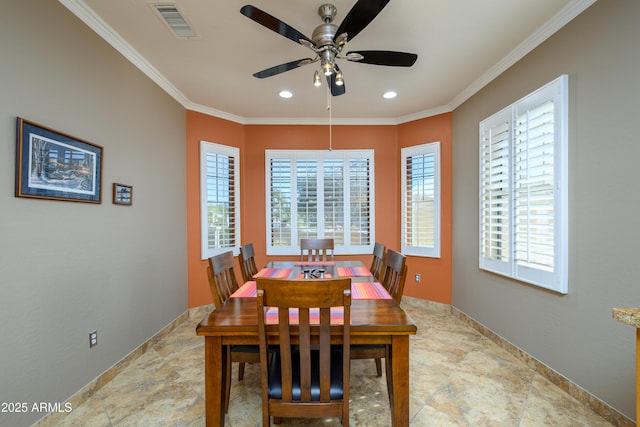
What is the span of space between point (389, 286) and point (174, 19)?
8.91 feet

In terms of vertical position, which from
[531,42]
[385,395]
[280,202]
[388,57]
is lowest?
[385,395]

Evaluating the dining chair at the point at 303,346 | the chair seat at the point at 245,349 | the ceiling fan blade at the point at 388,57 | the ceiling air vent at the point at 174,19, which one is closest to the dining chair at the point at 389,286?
the dining chair at the point at 303,346

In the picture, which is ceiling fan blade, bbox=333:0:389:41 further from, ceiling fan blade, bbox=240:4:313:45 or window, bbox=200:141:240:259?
window, bbox=200:141:240:259

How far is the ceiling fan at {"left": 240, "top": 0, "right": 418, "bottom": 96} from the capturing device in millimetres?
1578

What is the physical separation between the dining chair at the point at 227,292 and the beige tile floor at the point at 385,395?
15.7 inches

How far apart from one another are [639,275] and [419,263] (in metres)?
2.52

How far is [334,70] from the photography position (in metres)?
2.00

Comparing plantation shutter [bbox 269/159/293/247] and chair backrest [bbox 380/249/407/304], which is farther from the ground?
plantation shutter [bbox 269/159/293/247]

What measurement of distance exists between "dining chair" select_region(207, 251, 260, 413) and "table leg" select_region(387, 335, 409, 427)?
852mm

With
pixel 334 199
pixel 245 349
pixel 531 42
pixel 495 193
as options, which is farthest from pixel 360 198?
pixel 245 349

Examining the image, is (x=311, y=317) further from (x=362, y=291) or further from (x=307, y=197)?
(x=307, y=197)

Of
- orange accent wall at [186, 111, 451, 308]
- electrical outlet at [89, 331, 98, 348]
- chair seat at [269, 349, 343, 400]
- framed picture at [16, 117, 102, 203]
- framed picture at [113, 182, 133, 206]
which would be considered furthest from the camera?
orange accent wall at [186, 111, 451, 308]

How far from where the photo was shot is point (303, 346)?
51.7 inches

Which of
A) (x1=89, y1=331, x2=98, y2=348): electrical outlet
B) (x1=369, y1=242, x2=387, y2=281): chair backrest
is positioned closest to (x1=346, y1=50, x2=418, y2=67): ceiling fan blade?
(x1=369, y1=242, x2=387, y2=281): chair backrest
